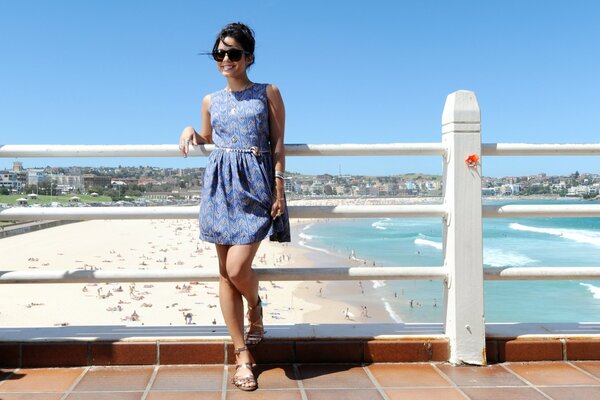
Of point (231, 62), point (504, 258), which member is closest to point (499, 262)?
point (504, 258)

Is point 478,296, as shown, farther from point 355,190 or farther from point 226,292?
point 355,190

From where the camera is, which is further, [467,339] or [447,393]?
[467,339]

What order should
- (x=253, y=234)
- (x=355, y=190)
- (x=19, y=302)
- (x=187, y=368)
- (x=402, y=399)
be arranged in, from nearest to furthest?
1. (x=402, y=399)
2. (x=253, y=234)
3. (x=187, y=368)
4. (x=355, y=190)
5. (x=19, y=302)

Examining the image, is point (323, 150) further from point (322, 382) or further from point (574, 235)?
point (574, 235)

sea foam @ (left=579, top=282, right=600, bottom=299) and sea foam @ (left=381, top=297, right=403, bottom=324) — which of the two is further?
sea foam @ (left=579, top=282, right=600, bottom=299)

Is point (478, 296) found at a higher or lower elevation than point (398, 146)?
lower

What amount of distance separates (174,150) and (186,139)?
10 centimetres

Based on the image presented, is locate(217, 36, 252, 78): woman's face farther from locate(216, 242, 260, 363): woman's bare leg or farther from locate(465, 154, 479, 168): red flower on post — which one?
locate(465, 154, 479, 168): red flower on post

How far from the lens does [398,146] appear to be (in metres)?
3.22

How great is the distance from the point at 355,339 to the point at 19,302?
1562cm

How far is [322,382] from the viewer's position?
291 centimetres

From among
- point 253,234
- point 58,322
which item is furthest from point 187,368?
Result: point 58,322

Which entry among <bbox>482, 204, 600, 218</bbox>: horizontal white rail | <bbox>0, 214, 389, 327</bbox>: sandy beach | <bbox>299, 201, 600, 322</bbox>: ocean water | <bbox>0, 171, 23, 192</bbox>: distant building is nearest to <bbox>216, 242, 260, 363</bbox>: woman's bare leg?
<bbox>482, 204, 600, 218</bbox>: horizontal white rail

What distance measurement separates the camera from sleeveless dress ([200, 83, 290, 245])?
2.89 m
